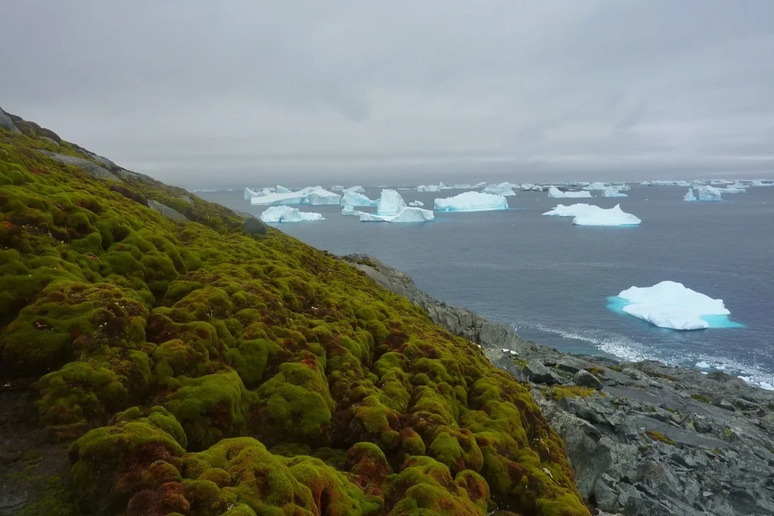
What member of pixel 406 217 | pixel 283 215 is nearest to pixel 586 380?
pixel 406 217

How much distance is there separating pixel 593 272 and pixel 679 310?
30414mm

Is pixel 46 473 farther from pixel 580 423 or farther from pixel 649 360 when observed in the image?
pixel 649 360

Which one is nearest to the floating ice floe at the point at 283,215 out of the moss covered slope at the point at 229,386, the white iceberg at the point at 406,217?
the white iceberg at the point at 406,217

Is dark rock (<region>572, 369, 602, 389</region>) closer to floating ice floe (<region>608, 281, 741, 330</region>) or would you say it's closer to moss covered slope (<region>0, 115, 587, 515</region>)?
moss covered slope (<region>0, 115, 587, 515</region>)

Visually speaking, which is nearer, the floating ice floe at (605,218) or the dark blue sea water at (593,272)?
the dark blue sea water at (593,272)

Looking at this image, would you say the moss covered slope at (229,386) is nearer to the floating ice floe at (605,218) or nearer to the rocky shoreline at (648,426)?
the rocky shoreline at (648,426)

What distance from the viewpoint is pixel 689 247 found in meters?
121

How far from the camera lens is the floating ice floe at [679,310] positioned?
64.6 metres

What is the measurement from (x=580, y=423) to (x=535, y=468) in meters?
7.97

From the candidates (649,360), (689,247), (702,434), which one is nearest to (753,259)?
(689,247)

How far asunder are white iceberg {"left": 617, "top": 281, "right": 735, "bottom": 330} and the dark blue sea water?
1448 millimetres

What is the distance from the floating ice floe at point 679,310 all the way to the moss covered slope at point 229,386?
2330 inches

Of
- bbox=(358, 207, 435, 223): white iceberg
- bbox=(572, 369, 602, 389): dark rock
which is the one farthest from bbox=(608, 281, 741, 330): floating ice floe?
bbox=(358, 207, 435, 223): white iceberg

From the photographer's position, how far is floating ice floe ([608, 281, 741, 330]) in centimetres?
6462
